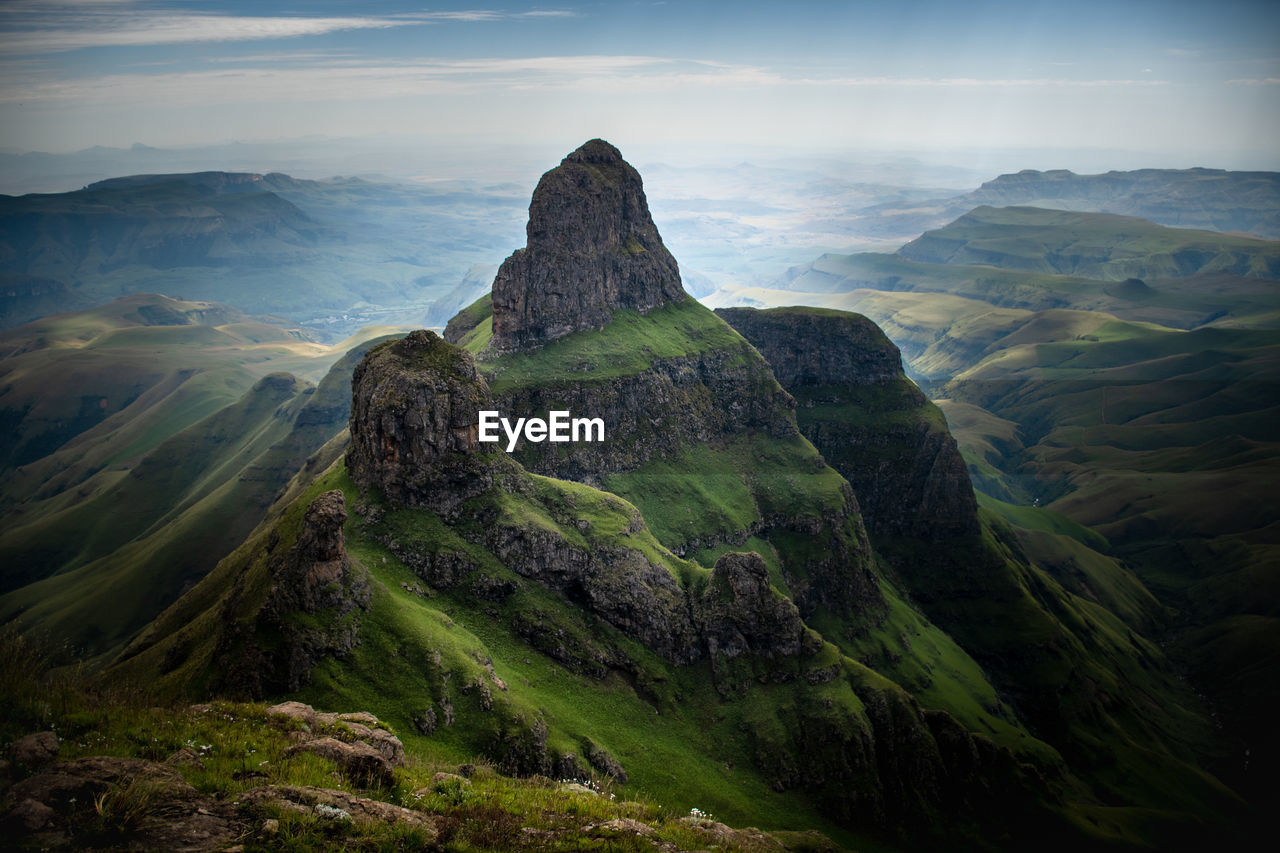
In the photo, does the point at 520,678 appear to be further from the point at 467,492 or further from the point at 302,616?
the point at 302,616

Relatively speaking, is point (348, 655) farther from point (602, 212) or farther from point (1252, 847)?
point (1252, 847)

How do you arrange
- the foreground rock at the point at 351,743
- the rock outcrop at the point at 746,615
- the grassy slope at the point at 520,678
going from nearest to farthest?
the foreground rock at the point at 351,743 → the grassy slope at the point at 520,678 → the rock outcrop at the point at 746,615

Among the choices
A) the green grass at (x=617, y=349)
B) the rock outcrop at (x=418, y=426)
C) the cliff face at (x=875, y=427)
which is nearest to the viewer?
the rock outcrop at (x=418, y=426)

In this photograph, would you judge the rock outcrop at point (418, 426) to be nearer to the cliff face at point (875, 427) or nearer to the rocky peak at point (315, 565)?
the rocky peak at point (315, 565)

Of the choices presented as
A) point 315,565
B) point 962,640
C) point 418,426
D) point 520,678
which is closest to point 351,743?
point 315,565

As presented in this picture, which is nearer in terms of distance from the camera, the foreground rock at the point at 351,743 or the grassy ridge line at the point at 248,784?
the grassy ridge line at the point at 248,784

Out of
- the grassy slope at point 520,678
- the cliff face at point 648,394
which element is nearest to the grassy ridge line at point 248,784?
the grassy slope at point 520,678

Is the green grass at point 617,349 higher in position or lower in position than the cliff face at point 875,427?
higher
